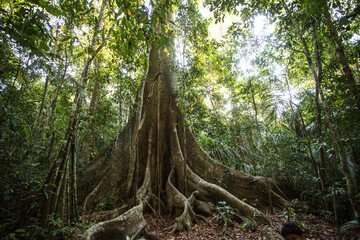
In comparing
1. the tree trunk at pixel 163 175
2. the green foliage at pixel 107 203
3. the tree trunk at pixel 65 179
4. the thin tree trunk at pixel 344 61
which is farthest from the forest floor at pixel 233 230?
the thin tree trunk at pixel 344 61

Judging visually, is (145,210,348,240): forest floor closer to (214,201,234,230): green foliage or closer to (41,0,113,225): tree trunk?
(214,201,234,230): green foliage

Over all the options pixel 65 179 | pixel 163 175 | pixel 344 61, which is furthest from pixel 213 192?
pixel 344 61

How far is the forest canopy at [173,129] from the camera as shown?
4582mm

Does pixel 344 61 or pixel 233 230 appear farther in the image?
pixel 233 230

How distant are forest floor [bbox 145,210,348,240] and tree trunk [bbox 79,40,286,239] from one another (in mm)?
231

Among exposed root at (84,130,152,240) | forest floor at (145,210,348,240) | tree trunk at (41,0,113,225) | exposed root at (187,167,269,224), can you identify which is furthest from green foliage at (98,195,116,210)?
exposed root at (187,167,269,224)

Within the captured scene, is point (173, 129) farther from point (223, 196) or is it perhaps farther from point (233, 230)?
point (233, 230)

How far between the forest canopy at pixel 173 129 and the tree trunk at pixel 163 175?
3cm

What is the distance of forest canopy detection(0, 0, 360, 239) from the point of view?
458cm

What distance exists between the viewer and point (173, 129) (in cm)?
797

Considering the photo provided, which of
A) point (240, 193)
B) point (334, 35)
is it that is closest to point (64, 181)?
point (240, 193)

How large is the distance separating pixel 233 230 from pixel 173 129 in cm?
355

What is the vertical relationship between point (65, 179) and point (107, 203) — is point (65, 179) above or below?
above

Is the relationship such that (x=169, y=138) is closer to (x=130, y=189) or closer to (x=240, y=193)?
(x=130, y=189)
